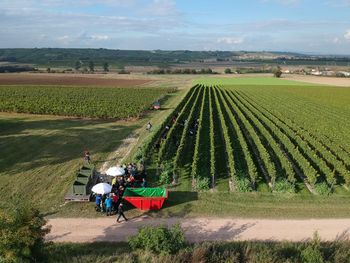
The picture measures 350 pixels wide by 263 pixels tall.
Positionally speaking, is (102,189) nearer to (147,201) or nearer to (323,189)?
(147,201)

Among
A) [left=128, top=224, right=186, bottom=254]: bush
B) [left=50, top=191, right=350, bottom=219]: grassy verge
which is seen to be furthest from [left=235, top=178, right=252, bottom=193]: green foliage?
[left=128, top=224, right=186, bottom=254]: bush

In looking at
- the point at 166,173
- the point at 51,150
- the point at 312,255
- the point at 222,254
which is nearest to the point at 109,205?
the point at 166,173

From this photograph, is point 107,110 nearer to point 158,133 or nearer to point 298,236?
point 158,133

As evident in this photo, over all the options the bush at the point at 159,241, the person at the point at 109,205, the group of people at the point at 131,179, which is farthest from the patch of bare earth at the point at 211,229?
the group of people at the point at 131,179

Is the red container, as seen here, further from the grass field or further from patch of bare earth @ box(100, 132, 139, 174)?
patch of bare earth @ box(100, 132, 139, 174)

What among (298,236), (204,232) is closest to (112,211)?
(204,232)

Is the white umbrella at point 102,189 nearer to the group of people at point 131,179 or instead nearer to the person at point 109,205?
the person at point 109,205
